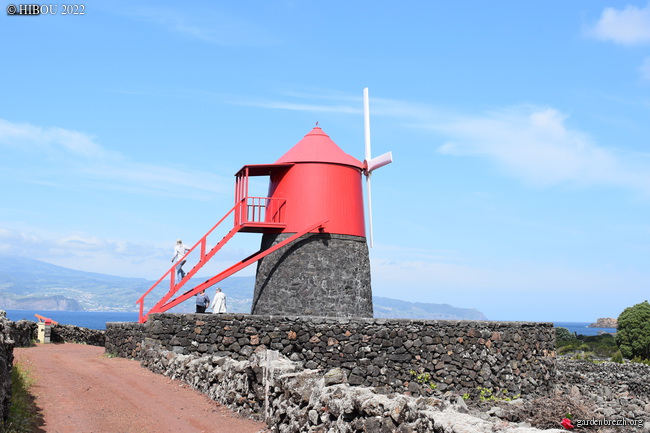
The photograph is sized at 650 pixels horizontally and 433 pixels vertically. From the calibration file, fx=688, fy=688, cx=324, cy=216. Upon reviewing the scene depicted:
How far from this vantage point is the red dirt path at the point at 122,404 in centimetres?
1152

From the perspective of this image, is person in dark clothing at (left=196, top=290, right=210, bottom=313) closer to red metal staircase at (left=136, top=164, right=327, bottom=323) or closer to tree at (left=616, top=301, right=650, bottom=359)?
red metal staircase at (left=136, top=164, right=327, bottom=323)

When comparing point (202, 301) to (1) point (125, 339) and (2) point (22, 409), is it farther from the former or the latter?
(2) point (22, 409)

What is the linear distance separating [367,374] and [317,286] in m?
4.42

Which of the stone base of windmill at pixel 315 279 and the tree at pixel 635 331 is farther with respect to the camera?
the tree at pixel 635 331

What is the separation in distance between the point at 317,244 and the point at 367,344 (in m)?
4.86

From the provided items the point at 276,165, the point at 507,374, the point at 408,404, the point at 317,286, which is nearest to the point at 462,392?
the point at 507,374

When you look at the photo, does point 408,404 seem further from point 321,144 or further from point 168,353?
point 321,144

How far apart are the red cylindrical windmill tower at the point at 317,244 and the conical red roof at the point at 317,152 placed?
0.03 metres

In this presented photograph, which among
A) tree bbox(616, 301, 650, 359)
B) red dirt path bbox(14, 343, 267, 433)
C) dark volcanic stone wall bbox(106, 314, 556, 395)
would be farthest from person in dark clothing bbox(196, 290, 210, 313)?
tree bbox(616, 301, 650, 359)

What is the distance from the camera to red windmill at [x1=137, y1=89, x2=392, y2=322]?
21.8 meters

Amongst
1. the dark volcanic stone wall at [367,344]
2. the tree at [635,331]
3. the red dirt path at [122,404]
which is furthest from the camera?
the tree at [635,331]

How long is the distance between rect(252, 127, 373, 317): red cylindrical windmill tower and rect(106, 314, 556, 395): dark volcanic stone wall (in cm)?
359

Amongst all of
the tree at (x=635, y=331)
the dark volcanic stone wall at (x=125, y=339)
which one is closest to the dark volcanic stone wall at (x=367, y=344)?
the dark volcanic stone wall at (x=125, y=339)

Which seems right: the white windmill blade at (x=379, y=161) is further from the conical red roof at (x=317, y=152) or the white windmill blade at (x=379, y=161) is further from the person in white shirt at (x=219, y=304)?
the person in white shirt at (x=219, y=304)
